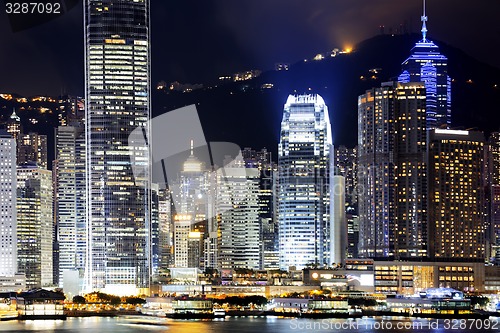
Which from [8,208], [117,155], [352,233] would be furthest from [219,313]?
[352,233]

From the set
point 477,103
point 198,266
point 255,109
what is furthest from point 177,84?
point 477,103

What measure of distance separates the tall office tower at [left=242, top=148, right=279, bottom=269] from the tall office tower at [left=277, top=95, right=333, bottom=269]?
291 centimetres

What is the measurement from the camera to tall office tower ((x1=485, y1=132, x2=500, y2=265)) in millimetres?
98875

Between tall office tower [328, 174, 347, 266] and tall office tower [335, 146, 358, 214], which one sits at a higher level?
tall office tower [335, 146, 358, 214]

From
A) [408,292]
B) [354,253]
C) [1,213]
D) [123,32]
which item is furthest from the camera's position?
[354,253]

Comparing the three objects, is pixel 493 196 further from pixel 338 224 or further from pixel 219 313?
pixel 219 313

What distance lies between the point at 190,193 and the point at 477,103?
80.4 ft

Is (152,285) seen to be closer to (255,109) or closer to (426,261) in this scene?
(426,261)

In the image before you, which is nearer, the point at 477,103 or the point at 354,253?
the point at 354,253

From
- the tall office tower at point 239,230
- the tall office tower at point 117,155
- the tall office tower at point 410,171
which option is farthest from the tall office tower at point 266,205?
the tall office tower at point 117,155

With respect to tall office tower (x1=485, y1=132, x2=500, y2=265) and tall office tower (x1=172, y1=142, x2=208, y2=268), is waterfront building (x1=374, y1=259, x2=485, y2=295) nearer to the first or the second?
tall office tower (x1=485, y1=132, x2=500, y2=265)

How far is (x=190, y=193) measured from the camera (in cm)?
10450

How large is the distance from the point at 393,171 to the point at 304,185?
6.18 m

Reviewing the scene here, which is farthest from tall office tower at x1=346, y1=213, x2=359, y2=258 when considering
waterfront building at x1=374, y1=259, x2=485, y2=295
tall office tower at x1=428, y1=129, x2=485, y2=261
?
waterfront building at x1=374, y1=259, x2=485, y2=295
